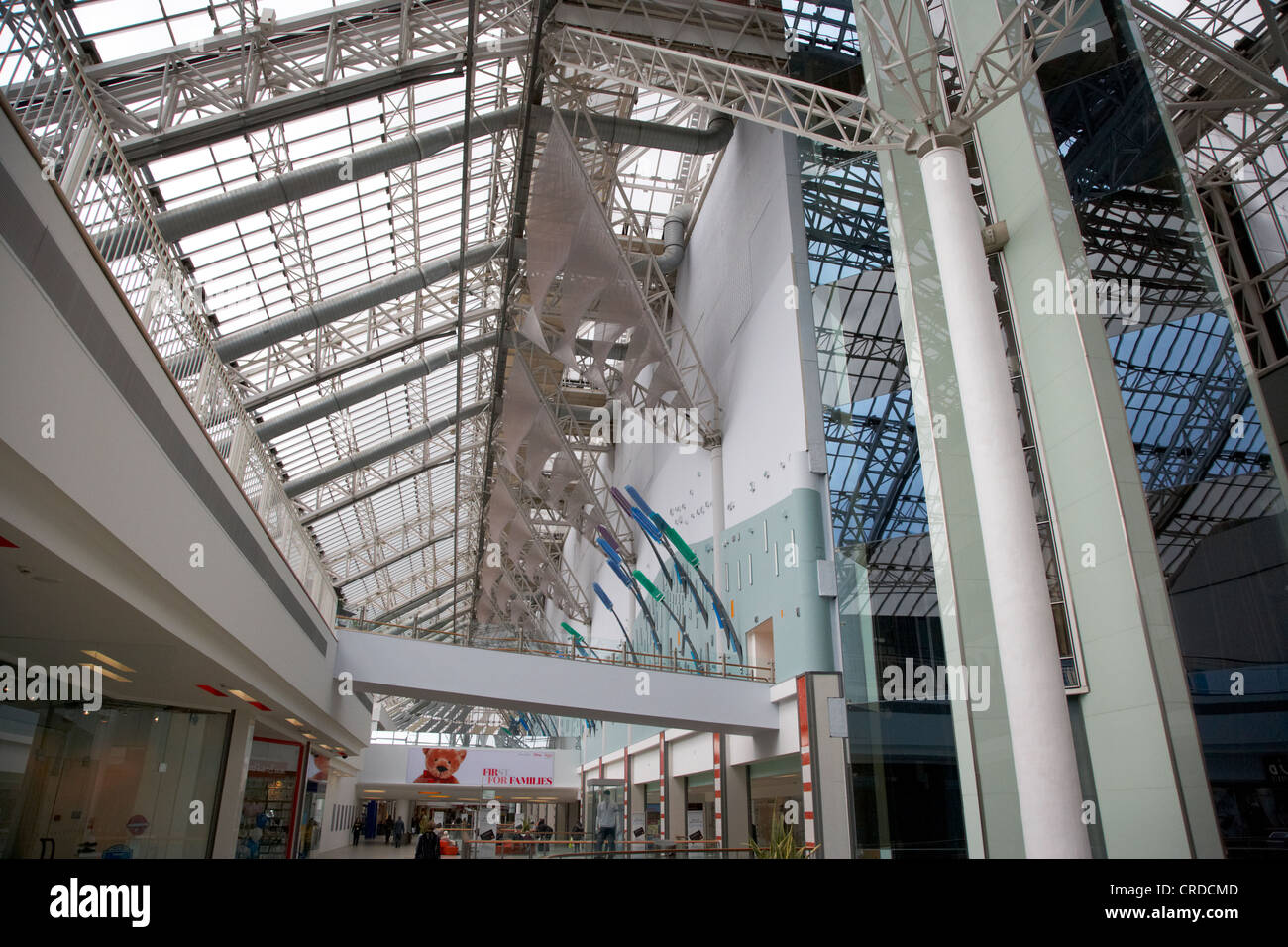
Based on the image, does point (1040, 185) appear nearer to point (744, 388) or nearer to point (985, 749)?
point (985, 749)

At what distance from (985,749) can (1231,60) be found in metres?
12.6

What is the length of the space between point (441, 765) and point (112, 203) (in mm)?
37947

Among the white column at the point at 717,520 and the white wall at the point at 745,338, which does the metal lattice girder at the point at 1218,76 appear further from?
the white column at the point at 717,520

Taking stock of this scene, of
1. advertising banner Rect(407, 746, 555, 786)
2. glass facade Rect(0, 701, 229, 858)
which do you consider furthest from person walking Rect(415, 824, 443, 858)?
advertising banner Rect(407, 746, 555, 786)

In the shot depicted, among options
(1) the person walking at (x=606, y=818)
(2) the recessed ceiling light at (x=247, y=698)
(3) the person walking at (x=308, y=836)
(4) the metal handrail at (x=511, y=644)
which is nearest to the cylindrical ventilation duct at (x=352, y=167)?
(2) the recessed ceiling light at (x=247, y=698)

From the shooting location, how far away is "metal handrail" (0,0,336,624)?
502cm

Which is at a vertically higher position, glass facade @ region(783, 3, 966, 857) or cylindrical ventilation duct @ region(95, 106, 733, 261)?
cylindrical ventilation duct @ region(95, 106, 733, 261)

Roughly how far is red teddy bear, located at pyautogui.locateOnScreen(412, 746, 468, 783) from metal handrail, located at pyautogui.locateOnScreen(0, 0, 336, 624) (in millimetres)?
32709

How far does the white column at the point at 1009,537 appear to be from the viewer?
7.30 m

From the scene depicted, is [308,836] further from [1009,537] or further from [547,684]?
[1009,537]

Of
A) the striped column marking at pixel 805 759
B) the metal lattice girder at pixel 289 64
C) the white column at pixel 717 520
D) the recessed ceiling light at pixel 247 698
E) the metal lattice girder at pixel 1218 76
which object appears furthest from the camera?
the white column at pixel 717 520

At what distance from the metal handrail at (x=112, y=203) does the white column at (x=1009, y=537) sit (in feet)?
Result: 26.0

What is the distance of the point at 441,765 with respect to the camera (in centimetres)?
3959

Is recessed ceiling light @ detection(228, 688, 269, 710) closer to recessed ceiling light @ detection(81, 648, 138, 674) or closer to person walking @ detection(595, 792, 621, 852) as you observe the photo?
recessed ceiling light @ detection(81, 648, 138, 674)
